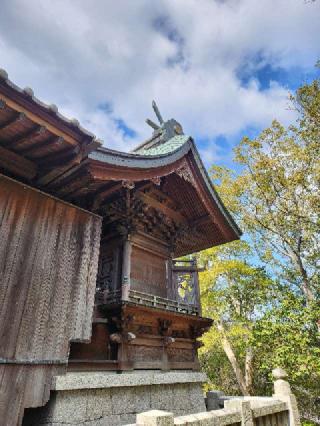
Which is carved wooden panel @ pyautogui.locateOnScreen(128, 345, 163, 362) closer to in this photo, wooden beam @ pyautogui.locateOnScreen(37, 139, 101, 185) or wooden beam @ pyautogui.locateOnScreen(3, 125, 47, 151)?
wooden beam @ pyautogui.locateOnScreen(37, 139, 101, 185)

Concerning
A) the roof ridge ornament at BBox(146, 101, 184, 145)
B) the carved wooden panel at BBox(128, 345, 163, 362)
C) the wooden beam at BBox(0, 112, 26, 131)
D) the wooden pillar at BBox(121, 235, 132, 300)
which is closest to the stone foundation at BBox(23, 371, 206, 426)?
the carved wooden panel at BBox(128, 345, 163, 362)

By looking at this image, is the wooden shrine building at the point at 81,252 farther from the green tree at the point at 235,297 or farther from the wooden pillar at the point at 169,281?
the green tree at the point at 235,297

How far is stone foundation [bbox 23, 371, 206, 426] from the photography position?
184 inches

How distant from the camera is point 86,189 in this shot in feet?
20.1

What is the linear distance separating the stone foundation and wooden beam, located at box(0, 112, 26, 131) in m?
3.90

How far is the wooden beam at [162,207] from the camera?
25.8 ft

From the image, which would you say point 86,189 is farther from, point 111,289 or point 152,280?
point 152,280

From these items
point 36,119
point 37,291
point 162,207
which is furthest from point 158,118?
point 37,291

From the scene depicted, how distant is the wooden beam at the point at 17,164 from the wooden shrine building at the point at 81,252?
2 cm

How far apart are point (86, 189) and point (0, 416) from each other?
3890mm

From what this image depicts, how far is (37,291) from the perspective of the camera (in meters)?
4.89

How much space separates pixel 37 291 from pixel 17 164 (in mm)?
2225

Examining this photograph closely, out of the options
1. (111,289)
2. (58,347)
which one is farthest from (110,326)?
(58,347)

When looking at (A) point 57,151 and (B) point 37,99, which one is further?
(A) point 57,151
